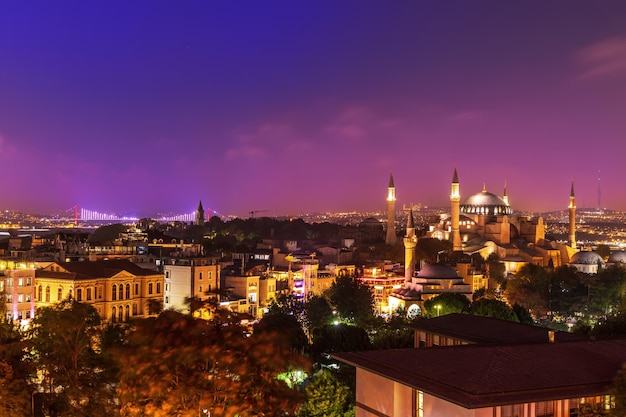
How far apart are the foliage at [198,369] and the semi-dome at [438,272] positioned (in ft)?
142

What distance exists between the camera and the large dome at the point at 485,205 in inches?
3765

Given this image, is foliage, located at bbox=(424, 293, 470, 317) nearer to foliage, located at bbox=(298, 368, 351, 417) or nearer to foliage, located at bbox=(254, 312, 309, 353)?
foliage, located at bbox=(254, 312, 309, 353)

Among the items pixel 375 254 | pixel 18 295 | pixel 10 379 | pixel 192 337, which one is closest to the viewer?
pixel 192 337

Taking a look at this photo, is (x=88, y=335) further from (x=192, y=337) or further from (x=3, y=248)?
(x=3, y=248)

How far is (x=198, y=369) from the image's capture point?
13688mm

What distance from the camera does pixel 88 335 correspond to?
22453mm

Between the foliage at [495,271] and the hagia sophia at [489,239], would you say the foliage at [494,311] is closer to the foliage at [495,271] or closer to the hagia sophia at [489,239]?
the hagia sophia at [489,239]

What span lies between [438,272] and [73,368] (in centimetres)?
3960

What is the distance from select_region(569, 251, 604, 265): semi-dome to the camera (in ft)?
247

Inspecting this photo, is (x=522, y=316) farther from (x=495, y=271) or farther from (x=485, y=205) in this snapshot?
(x=485, y=205)

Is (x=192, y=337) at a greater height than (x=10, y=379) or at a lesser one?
greater

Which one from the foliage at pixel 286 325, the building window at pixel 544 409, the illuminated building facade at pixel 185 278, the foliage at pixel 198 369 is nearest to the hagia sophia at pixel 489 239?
the illuminated building facade at pixel 185 278

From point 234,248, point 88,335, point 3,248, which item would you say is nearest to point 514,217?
point 234,248

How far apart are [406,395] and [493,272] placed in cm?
5642
